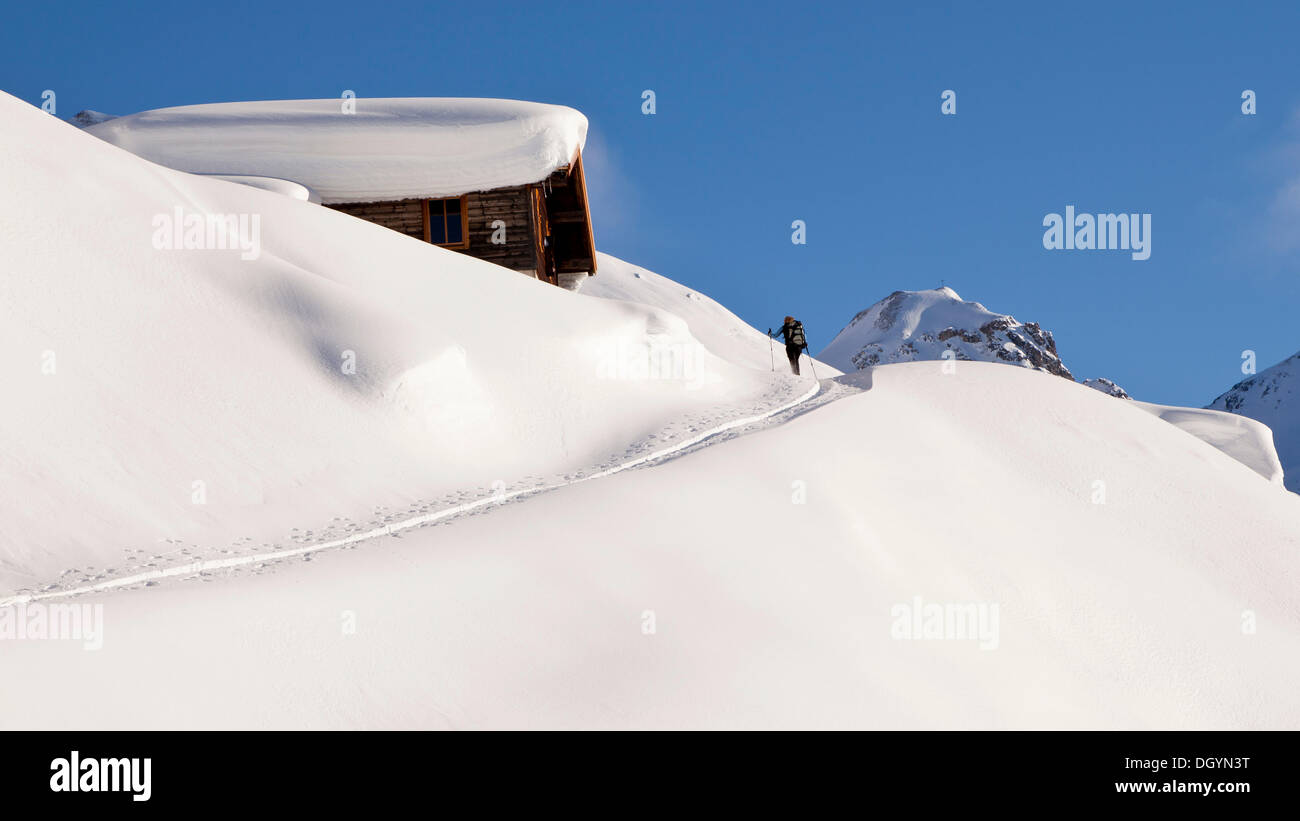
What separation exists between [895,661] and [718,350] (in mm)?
26751

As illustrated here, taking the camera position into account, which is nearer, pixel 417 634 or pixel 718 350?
pixel 417 634

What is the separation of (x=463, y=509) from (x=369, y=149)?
46.6ft

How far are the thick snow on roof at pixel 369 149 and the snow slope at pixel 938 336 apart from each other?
439ft

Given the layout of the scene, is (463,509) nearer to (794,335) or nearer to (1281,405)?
(794,335)

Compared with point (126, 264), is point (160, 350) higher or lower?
lower

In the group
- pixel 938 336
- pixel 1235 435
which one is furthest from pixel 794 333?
pixel 938 336

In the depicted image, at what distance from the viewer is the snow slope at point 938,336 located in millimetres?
163375

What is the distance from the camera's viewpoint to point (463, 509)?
12.0 metres

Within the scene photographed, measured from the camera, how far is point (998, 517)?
13.9 metres

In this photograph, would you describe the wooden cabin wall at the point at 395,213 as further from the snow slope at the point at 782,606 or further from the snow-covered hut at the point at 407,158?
the snow slope at the point at 782,606

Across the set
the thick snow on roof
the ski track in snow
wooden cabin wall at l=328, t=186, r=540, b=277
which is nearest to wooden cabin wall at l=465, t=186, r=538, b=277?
wooden cabin wall at l=328, t=186, r=540, b=277

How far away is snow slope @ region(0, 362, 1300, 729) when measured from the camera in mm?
7512
